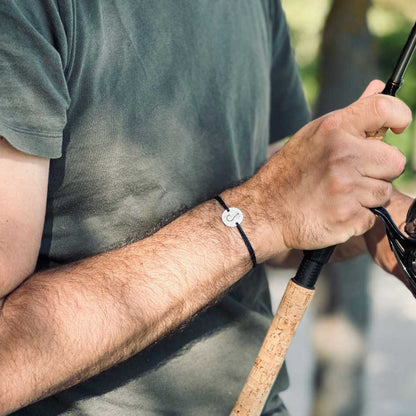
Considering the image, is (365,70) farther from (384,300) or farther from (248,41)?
(384,300)

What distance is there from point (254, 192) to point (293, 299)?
27 centimetres

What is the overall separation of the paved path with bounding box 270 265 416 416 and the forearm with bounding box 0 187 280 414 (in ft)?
9.36

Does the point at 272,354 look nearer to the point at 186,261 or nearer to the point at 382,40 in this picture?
the point at 186,261

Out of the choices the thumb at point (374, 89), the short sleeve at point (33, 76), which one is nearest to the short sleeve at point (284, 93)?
the thumb at point (374, 89)

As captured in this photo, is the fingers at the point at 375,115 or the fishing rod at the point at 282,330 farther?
the fishing rod at the point at 282,330

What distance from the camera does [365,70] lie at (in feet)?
11.9

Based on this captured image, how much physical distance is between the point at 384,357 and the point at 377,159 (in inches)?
185

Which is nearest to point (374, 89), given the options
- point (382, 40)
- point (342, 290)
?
point (342, 290)

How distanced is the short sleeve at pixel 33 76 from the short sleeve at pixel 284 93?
3.88 feet

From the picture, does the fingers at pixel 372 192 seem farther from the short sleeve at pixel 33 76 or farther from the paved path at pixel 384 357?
the paved path at pixel 384 357

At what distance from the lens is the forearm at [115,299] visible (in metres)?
1.61

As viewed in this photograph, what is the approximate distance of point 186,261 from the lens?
1769mm

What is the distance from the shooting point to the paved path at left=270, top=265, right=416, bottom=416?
539 cm

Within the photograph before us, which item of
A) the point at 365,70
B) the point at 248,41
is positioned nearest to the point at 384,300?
the point at 365,70
